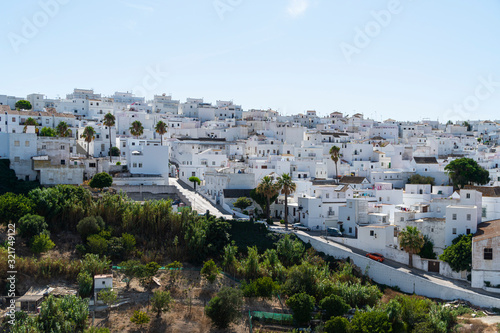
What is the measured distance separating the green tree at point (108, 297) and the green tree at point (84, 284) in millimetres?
779

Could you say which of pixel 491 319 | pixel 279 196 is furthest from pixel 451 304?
pixel 279 196

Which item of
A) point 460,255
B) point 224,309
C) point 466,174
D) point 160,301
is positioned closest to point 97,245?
point 160,301

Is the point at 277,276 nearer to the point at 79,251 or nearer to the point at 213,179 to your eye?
the point at 79,251

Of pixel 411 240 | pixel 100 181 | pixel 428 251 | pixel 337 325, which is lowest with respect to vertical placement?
pixel 337 325

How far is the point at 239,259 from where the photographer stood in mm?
33562

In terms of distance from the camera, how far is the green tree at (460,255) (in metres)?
31.4

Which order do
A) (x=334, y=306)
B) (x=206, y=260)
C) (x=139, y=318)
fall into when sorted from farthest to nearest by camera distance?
1. (x=206, y=260)
2. (x=334, y=306)
3. (x=139, y=318)

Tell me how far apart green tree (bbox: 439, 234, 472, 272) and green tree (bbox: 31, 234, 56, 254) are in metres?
26.3

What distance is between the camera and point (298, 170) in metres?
53.3

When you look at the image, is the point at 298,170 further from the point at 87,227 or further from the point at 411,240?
the point at 87,227

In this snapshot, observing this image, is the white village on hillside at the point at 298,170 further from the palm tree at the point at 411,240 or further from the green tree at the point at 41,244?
the green tree at the point at 41,244

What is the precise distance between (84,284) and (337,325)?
14.7m

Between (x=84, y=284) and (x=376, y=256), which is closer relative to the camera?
(x=84, y=284)

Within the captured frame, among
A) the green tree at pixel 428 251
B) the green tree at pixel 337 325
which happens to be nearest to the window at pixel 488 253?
the green tree at pixel 428 251
